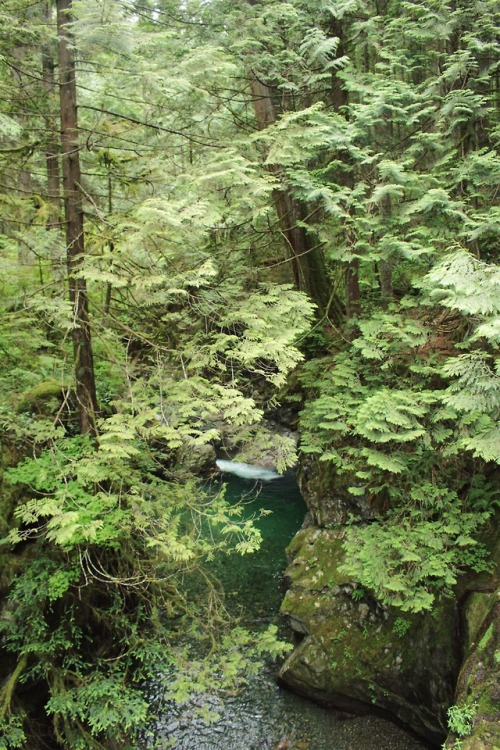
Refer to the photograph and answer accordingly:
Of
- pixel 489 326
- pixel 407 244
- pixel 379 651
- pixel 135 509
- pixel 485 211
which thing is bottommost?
pixel 379 651

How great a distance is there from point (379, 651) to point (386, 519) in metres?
1.92

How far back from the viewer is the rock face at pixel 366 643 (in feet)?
21.7

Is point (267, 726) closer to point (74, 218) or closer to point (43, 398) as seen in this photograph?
point (43, 398)

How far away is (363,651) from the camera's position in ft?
24.8

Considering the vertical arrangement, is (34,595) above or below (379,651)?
above

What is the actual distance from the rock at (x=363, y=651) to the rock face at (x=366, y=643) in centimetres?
1

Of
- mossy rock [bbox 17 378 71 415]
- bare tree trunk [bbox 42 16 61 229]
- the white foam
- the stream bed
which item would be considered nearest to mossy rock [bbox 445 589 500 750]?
the stream bed

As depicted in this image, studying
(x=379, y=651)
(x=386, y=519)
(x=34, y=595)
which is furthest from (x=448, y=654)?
(x=34, y=595)

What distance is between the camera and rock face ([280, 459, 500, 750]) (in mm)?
6617

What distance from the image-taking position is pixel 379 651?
7.45 metres

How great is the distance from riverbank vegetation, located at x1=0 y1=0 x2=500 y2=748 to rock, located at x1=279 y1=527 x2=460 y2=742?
0.94m

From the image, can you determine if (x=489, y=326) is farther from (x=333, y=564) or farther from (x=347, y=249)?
(x=333, y=564)

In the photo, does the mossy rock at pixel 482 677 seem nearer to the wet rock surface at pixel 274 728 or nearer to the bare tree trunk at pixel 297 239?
the wet rock surface at pixel 274 728

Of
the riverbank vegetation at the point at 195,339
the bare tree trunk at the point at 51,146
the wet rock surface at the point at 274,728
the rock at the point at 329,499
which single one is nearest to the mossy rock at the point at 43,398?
the riverbank vegetation at the point at 195,339
